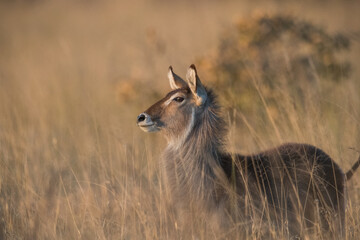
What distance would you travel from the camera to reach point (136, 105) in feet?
33.9

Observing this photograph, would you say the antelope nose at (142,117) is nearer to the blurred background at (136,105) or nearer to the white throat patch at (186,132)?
the white throat patch at (186,132)

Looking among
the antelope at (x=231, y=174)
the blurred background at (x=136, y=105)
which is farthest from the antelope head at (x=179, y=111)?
the blurred background at (x=136, y=105)

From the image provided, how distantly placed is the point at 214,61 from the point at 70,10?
1568 centimetres

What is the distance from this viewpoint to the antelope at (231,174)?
442cm

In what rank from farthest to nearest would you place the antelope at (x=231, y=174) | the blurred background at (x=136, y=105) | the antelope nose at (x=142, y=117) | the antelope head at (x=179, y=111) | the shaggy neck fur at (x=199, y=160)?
the blurred background at (x=136, y=105), the antelope head at (x=179, y=111), the antelope nose at (x=142, y=117), the shaggy neck fur at (x=199, y=160), the antelope at (x=231, y=174)

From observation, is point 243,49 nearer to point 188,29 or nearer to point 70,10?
point 188,29

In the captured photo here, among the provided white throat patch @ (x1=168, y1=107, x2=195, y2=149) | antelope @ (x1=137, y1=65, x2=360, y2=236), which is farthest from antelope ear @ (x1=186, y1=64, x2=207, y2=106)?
white throat patch @ (x1=168, y1=107, x2=195, y2=149)

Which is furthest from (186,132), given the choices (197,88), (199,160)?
(197,88)

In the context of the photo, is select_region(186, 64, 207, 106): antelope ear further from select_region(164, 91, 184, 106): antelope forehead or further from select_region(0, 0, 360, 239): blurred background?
select_region(0, 0, 360, 239): blurred background

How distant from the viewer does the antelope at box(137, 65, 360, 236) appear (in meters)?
4.42

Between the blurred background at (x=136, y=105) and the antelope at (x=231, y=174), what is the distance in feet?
0.90

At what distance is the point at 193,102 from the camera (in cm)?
490

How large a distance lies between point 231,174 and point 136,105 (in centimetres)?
595

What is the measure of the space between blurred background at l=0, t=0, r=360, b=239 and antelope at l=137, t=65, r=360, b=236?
27cm
